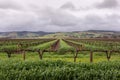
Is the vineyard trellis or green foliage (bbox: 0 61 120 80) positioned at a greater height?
green foliage (bbox: 0 61 120 80)

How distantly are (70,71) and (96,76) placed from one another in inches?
44.7

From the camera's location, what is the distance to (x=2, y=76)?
33.0 ft

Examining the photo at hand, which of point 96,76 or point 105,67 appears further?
point 105,67

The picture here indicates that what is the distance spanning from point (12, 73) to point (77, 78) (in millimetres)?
2907

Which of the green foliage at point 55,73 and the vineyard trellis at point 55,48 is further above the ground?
the green foliage at point 55,73

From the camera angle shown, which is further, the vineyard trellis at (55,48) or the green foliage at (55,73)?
the vineyard trellis at (55,48)

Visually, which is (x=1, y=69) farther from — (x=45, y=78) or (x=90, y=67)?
(x=90, y=67)

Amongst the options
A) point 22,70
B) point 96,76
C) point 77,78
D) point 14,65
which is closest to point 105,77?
point 96,76

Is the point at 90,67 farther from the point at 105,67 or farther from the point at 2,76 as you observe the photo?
the point at 2,76

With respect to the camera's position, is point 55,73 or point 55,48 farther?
point 55,48

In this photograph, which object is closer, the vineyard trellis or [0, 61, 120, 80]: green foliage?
[0, 61, 120, 80]: green foliage

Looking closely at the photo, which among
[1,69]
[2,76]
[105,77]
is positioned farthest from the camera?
[1,69]

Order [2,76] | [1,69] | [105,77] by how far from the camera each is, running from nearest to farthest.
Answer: [105,77], [2,76], [1,69]

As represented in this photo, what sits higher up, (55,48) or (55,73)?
(55,73)
